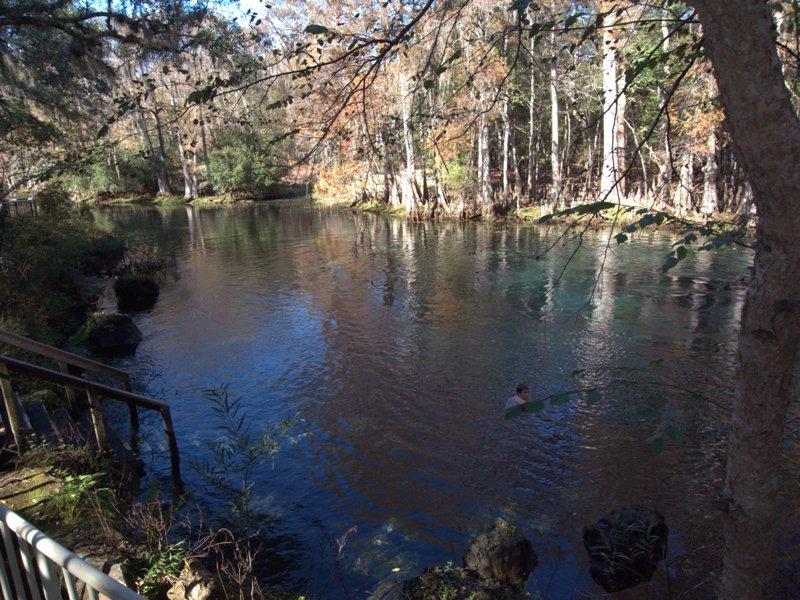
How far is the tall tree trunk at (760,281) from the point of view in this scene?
201 centimetres

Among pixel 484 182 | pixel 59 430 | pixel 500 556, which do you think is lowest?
pixel 500 556

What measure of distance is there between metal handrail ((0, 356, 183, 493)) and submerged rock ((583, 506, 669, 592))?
17.3ft

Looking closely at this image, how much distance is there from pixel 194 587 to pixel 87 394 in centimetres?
347

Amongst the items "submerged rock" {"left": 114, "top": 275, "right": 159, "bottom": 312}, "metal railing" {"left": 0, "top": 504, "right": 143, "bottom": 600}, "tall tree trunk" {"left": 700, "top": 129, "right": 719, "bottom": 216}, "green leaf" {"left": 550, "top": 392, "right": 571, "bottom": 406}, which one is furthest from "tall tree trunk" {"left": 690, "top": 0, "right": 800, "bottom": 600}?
"tall tree trunk" {"left": 700, "top": 129, "right": 719, "bottom": 216}

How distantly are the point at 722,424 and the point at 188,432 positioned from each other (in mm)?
8731

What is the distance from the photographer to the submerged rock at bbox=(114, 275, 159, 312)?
1830 centimetres

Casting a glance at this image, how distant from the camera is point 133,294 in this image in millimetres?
18422

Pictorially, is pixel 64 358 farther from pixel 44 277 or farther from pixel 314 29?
pixel 44 277

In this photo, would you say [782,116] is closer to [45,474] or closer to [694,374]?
[45,474]

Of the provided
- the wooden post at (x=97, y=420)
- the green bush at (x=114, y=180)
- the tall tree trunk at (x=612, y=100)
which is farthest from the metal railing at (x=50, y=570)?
the green bush at (x=114, y=180)

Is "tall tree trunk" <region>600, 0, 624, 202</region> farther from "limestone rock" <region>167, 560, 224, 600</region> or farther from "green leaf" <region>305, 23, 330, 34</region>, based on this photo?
"limestone rock" <region>167, 560, 224, 600</region>

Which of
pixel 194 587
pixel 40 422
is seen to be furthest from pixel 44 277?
pixel 194 587

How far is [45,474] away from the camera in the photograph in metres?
5.07

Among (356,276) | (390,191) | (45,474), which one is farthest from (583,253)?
(390,191)
